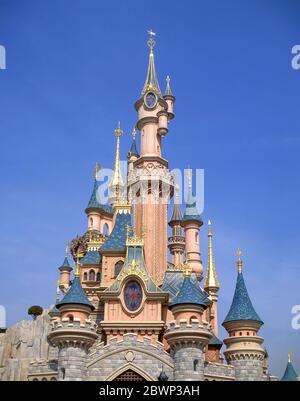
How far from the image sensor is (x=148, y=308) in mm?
31812

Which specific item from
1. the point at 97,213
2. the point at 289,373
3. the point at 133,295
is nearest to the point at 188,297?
the point at 133,295

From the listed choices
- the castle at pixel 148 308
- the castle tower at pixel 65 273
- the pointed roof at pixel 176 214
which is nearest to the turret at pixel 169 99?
the castle at pixel 148 308

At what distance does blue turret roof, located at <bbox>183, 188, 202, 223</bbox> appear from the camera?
43.9 meters

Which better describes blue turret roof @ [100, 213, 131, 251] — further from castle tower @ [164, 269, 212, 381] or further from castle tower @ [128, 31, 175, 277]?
castle tower @ [164, 269, 212, 381]

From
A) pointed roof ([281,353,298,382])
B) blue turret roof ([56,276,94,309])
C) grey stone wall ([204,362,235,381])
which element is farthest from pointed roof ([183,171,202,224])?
grey stone wall ([204,362,235,381])

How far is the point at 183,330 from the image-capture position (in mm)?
27375

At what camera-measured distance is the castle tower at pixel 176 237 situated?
44.7 m

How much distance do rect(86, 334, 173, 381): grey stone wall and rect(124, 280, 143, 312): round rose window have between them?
341cm

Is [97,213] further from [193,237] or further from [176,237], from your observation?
[193,237]

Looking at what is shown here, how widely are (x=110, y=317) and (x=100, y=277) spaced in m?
6.45

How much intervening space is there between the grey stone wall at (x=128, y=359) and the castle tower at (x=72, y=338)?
1.78ft
